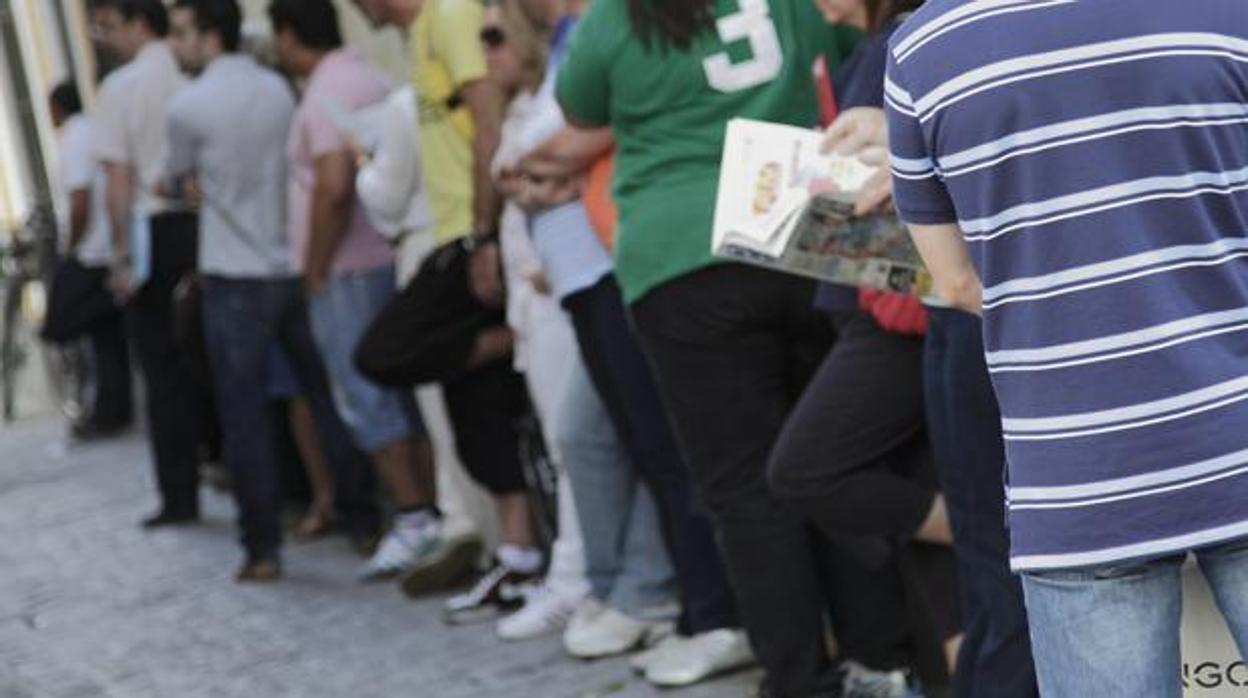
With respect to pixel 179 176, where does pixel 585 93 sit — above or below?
above

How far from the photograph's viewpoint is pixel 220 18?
805 cm

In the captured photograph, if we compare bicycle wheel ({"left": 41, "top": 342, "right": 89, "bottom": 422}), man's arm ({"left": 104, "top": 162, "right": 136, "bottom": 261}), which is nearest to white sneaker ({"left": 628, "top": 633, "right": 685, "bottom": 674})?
man's arm ({"left": 104, "top": 162, "right": 136, "bottom": 261})

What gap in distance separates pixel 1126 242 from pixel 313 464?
247 inches

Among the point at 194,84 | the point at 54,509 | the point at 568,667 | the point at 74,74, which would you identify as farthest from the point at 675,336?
the point at 74,74

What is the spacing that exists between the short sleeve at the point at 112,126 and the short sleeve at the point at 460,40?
280cm

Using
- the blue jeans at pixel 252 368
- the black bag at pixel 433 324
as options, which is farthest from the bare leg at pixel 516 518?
the blue jeans at pixel 252 368

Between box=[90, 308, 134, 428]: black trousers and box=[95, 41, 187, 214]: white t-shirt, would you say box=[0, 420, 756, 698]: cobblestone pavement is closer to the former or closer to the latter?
box=[95, 41, 187, 214]: white t-shirt

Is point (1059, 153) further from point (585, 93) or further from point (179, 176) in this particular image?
point (179, 176)

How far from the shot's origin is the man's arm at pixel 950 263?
320 cm

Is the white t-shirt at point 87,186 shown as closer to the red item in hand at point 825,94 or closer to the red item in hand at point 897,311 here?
the red item in hand at point 825,94

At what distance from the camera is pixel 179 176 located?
8422 millimetres

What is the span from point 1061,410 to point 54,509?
8.29 meters

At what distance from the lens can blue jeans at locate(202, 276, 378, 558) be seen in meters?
8.07

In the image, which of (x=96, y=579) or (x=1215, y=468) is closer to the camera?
(x=1215, y=468)
